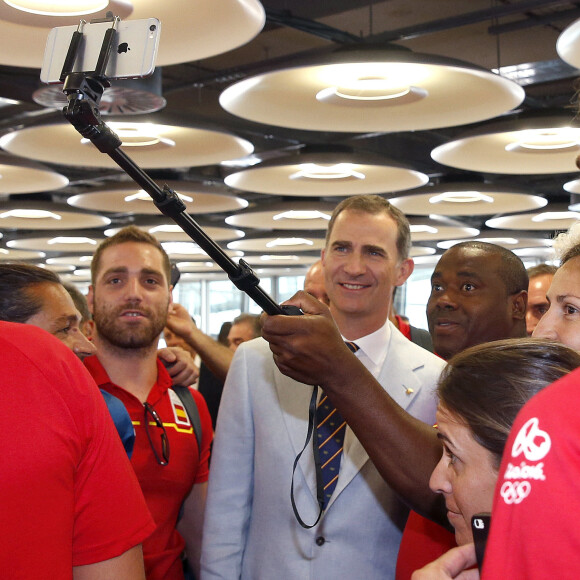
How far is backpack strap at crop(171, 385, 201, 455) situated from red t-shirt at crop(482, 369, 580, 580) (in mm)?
2053

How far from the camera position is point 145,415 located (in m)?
2.61

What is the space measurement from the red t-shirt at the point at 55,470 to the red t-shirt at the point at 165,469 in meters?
0.98

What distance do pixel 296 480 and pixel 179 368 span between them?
837 mm

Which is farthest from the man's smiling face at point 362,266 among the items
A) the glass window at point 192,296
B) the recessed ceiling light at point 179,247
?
the glass window at point 192,296

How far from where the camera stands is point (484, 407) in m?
1.34

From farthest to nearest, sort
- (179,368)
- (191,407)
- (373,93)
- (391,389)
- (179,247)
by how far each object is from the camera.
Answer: (179,247), (373,93), (179,368), (191,407), (391,389)

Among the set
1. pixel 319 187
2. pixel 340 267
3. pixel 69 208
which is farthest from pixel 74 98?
pixel 69 208

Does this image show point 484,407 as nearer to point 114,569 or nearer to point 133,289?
point 114,569

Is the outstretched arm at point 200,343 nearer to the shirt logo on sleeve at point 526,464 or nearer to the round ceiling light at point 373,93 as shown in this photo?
the round ceiling light at point 373,93

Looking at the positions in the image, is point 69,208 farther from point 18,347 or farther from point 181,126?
point 18,347

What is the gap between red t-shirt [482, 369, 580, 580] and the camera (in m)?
0.66

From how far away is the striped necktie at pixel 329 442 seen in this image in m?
2.21

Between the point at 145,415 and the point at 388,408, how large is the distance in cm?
110

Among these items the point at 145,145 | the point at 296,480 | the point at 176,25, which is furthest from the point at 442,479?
the point at 145,145
